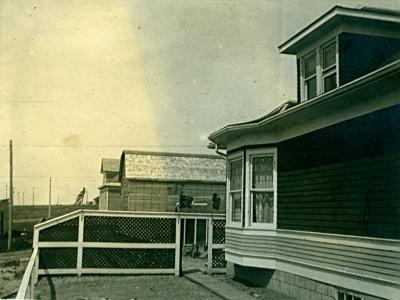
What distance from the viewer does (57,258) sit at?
13070 mm

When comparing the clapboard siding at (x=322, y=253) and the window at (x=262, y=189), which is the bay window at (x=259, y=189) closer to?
the window at (x=262, y=189)

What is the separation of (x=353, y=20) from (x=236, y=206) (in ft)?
18.5

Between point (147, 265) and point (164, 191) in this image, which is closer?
point (147, 265)

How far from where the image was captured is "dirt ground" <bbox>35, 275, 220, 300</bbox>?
10344 mm

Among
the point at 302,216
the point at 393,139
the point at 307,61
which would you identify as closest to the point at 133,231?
the point at 302,216

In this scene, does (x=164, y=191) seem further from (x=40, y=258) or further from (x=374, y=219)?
(x=374, y=219)

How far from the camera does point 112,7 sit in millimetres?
10797

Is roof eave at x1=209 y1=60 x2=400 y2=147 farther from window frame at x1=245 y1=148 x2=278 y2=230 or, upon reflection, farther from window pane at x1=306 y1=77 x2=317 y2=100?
window pane at x1=306 y1=77 x2=317 y2=100

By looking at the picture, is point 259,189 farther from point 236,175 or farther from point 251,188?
point 236,175

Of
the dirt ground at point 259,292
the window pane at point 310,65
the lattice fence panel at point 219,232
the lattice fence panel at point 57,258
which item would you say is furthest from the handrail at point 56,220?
the window pane at point 310,65

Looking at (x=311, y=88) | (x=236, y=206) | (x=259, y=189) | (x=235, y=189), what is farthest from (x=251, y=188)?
(x=311, y=88)

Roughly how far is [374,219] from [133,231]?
25.9 feet

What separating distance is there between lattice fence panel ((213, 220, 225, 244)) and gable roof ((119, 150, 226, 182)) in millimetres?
16446

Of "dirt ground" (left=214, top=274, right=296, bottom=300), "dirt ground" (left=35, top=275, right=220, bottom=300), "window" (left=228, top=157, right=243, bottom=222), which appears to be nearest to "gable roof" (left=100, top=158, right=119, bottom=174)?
"dirt ground" (left=35, top=275, right=220, bottom=300)
